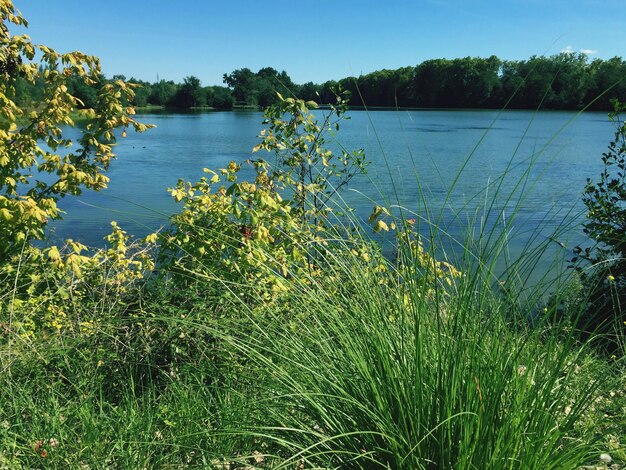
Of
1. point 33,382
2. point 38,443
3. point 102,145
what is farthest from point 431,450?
point 102,145

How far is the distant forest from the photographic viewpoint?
10.2ft

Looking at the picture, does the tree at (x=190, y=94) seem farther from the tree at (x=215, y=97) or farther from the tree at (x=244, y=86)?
the tree at (x=244, y=86)

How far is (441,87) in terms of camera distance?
36.5 metres

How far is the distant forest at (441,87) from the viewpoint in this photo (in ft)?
10.2

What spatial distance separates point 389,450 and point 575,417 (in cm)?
64

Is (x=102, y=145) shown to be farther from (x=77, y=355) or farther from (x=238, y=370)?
(x=238, y=370)

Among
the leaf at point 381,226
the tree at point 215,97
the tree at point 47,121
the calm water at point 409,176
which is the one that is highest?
the tree at point 215,97

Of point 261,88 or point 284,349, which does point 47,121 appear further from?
point 284,349

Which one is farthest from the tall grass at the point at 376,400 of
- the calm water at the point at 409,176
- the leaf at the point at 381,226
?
the calm water at the point at 409,176

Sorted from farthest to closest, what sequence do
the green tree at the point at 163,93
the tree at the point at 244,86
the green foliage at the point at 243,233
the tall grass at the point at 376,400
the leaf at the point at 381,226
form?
the green tree at the point at 163,93
the tree at the point at 244,86
the leaf at the point at 381,226
the green foliage at the point at 243,233
the tall grass at the point at 376,400

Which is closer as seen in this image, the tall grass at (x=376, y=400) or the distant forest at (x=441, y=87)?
the tall grass at (x=376, y=400)

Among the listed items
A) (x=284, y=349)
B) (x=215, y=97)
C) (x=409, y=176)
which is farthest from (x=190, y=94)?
(x=284, y=349)

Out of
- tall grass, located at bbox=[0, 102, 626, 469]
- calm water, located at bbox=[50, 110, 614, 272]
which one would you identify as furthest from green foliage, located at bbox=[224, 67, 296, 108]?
tall grass, located at bbox=[0, 102, 626, 469]

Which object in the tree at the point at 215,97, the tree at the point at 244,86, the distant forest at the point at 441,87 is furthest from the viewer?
the tree at the point at 215,97
